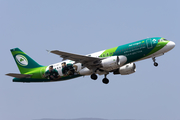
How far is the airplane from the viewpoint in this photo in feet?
133

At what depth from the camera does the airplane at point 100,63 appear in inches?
1599

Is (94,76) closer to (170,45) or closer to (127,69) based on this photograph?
(127,69)

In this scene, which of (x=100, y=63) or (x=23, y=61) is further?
(x=23, y=61)

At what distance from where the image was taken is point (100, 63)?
4134 cm

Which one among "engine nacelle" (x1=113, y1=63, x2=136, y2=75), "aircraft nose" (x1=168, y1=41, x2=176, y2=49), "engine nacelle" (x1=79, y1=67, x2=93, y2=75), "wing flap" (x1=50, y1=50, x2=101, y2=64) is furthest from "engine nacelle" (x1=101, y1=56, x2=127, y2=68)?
"aircraft nose" (x1=168, y1=41, x2=176, y2=49)

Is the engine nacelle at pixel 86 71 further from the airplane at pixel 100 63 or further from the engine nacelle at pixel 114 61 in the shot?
the engine nacelle at pixel 114 61

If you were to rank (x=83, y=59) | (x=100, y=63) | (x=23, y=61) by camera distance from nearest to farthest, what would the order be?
(x=83, y=59) < (x=100, y=63) < (x=23, y=61)

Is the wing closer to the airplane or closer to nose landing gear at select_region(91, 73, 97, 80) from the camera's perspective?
the airplane

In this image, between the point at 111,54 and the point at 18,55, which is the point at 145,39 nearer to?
the point at 111,54

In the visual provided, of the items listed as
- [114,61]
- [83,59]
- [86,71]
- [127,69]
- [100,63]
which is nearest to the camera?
[114,61]

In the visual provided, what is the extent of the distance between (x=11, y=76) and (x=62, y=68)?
845 cm

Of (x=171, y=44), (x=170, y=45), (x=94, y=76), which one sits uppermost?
(x=171, y=44)

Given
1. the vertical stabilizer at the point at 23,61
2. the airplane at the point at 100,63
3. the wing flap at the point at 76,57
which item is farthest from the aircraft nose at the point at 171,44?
the vertical stabilizer at the point at 23,61

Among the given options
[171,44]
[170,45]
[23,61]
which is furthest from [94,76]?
[23,61]
